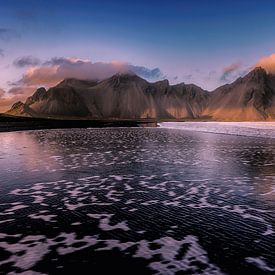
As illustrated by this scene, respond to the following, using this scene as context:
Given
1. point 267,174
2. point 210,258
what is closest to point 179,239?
point 210,258

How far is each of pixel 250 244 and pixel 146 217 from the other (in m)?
3.69

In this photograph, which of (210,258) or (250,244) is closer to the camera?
(210,258)

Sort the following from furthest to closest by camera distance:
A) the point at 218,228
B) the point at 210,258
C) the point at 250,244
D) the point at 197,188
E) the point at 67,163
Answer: the point at 67,163
the point at 197,188
the point at 218,228
the point at 250,244
the point at 210,258

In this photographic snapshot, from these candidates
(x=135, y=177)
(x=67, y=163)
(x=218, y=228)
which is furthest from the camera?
(x=67, y=163)

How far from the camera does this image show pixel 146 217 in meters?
12.4

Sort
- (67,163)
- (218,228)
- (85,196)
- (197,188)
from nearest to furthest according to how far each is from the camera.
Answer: (218,228) < (85,196) < (197,188) < (67,163)

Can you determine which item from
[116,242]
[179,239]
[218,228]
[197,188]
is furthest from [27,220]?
[197,188]

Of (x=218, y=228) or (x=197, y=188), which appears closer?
(x=218, y=228)

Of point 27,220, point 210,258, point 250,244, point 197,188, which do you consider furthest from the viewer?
point 197,188

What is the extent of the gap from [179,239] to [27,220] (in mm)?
4941

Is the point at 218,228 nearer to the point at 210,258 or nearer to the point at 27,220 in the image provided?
the point at 210,258

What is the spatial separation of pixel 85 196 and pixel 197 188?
5035 millimetres

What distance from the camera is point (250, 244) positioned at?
979 cm

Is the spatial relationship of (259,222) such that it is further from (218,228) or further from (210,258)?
(210,258)
